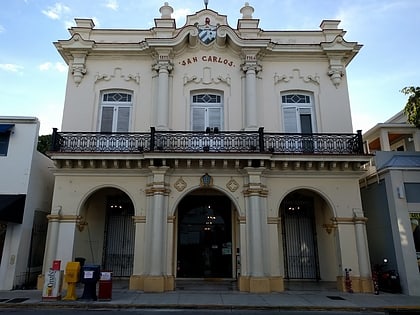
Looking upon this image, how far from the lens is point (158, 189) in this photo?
485 inches

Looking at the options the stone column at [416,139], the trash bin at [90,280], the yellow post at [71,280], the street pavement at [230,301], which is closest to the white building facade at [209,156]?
the street pavement at [230,301]

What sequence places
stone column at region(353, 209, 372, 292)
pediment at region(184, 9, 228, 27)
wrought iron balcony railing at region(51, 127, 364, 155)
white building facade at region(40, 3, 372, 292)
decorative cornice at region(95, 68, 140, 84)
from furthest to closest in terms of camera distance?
pediment at region(184, 9, 228, 27) < decorative cornice at region(95, 68, 140, 84) < wrought iron balcony railing at region(51, 127, 364, 155) < white building facade at region(40, 3, 372, 292) < stone column at region(353, 209, 372, 292)

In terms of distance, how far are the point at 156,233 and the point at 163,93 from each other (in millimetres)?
5613

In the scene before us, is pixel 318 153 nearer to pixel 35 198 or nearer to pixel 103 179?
pixel 103 179

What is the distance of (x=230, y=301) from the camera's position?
10.0 m

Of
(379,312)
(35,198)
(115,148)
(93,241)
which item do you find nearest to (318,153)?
(379,312)

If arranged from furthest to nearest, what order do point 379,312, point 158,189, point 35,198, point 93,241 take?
point 93,241
point 35,198
point 158,189
point 379,312

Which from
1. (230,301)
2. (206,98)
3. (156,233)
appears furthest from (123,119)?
(230,301)

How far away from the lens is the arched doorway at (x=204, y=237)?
47.0 ft

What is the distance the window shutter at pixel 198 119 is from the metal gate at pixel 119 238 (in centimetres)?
452

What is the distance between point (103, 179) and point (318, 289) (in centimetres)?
902

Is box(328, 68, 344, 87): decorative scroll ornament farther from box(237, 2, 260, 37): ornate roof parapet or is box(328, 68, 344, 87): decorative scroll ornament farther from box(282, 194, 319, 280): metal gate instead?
box(282, 194, 319, 280): metal gate

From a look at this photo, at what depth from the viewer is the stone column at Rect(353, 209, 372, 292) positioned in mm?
11883

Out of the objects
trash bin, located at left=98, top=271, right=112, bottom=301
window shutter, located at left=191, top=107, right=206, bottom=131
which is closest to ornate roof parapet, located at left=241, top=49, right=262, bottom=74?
window shutter, located at left=191, top=107, right=206, bottom=131
